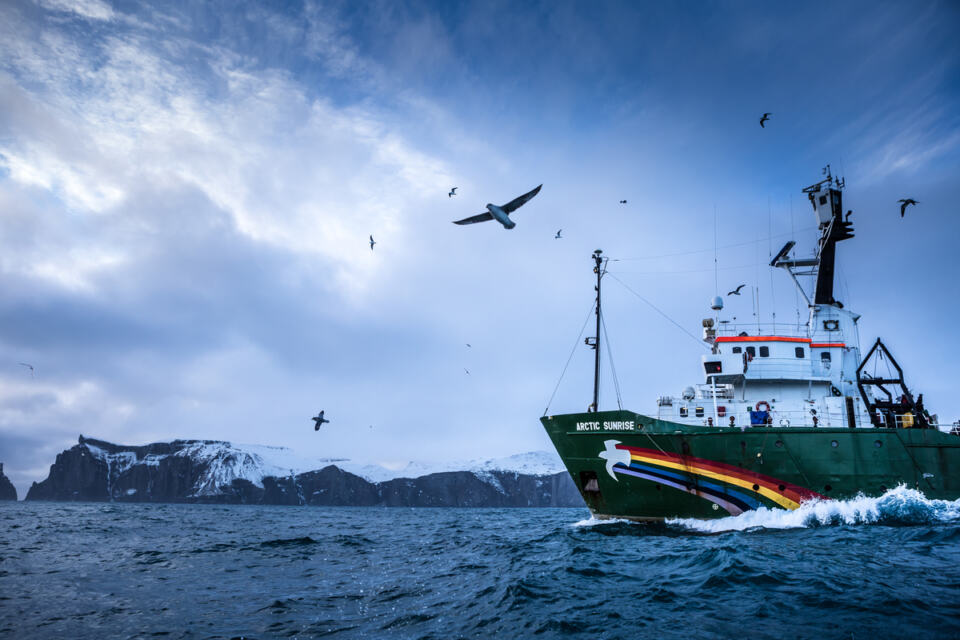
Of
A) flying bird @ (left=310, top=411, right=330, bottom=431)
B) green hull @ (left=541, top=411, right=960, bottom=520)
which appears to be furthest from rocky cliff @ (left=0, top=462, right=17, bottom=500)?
green hull @ (left=541, top=411, right=960, bottom=520)

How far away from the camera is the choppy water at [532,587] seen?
26.6 feet

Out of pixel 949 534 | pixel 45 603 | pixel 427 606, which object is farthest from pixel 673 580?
pixel 45 603

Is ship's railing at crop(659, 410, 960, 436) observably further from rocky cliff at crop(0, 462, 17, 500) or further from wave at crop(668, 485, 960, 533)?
rocky cliff at crop(0, 462, 17, 500)

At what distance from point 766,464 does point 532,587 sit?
1390 cm

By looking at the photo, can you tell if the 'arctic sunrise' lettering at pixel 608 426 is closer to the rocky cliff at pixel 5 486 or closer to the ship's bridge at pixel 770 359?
the ship's bridge at pixel 770 359

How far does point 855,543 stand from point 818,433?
23.7 ft

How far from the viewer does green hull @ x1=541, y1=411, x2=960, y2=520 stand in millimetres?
20453

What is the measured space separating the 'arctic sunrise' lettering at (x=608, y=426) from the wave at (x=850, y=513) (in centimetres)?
429

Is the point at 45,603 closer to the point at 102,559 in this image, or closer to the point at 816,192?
the point at 102,559

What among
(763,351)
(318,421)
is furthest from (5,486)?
(763,351)

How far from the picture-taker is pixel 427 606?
9.95 meters

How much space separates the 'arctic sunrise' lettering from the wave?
169 inches

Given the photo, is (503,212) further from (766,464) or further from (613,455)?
(766,464)

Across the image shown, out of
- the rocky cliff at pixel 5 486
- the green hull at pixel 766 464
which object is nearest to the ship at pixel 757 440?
the green hull at pixel 766 464
